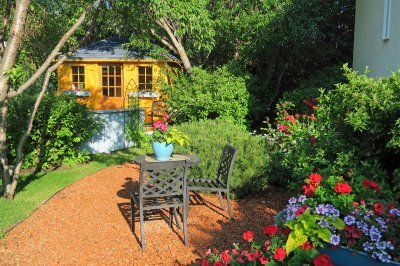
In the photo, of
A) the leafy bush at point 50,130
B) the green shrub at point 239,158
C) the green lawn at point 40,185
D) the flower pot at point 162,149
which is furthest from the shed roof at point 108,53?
the flower pot at point 162,149

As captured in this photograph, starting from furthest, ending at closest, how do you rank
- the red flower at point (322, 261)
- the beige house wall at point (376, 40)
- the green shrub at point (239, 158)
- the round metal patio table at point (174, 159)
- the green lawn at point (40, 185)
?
the beige house wall at point (376, 40), the green shrub at point (239, 158), the green lawn at point (40, 185), the round metal patio table at point (174, 159), the red flower at point (322, 261)

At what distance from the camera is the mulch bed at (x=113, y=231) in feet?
13.8

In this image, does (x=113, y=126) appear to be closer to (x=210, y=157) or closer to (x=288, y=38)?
(x=210, y=157)

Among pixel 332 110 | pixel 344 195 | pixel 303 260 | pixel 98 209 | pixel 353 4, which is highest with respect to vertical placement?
pixel 353 4

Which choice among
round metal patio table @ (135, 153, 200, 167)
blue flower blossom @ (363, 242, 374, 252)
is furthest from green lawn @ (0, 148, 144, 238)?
blue flower blossom @ (363, 242, 374, 252)

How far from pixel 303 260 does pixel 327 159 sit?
1787 mm

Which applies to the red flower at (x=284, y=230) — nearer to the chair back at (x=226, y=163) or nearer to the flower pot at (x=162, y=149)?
the chair back at (x=226, y=163)

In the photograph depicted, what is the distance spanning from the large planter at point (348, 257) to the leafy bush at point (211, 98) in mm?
8725

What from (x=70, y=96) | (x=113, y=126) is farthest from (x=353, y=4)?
(x=70, y=96)

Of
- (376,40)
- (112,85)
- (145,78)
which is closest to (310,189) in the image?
(376,40)

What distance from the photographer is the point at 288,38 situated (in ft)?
40.9

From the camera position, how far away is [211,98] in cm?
1145

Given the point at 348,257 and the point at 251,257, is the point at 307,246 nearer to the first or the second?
the point at 348,257

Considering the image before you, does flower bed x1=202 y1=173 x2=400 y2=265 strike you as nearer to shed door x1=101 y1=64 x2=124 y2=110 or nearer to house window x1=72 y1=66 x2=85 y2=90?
shed door x1=101 y1=64 x2=124 y2=110
